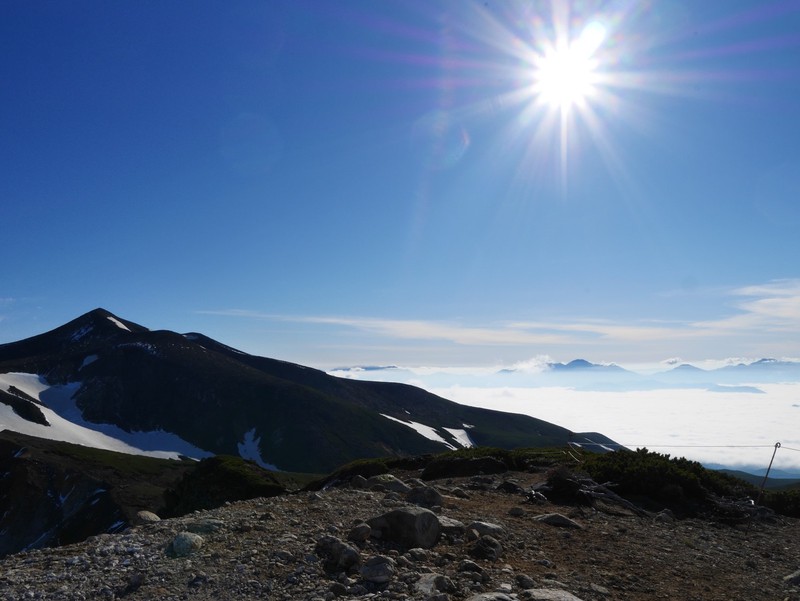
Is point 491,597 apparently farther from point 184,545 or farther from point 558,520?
point 558,520

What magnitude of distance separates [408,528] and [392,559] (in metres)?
1.30

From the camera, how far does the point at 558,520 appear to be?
508 inches

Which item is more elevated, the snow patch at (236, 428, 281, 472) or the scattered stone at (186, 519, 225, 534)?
the scattered stone at (186, 519, 225, 534)

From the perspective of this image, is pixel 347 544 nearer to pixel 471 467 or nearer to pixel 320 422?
pixel 471 467

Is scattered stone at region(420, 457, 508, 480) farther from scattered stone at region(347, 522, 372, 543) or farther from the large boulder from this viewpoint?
scattered stone at region(347, 522, 372, 543)

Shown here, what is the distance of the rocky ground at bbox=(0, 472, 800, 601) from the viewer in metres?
7.45

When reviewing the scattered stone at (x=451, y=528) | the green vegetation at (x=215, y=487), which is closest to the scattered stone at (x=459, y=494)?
the scattered stone at (x=451, y=528)

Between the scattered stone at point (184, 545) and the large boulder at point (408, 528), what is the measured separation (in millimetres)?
3068

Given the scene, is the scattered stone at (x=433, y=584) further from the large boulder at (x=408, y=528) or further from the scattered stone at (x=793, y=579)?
the scattered stone at (x=793, y=579)

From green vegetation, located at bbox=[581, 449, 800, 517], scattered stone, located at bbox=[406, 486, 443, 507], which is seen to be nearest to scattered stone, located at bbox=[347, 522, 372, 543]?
scattered stone, located at bbox=[406, 486, 443, 507]

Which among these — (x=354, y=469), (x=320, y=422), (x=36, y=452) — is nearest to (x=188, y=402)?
(x=320, y=422)

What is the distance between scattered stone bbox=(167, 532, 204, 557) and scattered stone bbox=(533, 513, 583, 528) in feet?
27.3

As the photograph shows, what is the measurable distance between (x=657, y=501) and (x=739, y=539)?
12.5 feet

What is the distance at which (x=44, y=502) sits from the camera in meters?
88.1
